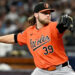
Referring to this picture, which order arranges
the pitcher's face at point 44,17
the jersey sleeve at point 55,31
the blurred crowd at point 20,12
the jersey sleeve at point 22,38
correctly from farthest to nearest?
the blurred crowd at point 20,12
the jersey sleeve at point 22,38
the pitcher's face at point 44,17
the jersey sleeve at point 55,31

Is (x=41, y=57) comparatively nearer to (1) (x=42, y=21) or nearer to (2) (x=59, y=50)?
(2) (x=59, y=50)

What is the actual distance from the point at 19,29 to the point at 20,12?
148 centimetres

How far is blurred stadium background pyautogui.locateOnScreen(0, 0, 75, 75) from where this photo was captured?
7.26m

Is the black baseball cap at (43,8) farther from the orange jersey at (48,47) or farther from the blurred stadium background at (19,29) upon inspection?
the blurred stadium background at (19,29)

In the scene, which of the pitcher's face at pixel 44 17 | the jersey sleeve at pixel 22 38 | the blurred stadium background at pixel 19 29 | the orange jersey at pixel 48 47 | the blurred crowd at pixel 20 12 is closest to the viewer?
the orange jersey at pixel 48 47

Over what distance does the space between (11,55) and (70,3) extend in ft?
10.3

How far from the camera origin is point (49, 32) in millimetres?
3980

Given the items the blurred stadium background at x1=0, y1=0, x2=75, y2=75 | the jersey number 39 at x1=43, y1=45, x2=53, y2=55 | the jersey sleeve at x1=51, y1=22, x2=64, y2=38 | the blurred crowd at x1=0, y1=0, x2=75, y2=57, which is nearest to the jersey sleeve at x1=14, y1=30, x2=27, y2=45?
the jersey number 39 at x1=43, y1=45, x2=53, y2=55

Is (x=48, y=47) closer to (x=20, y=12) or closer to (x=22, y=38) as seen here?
(x=22, y=38)

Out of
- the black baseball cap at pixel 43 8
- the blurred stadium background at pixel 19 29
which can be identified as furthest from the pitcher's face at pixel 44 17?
the blurred stadium background at pixel 19 29

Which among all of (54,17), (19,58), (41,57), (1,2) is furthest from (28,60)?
(1,2)

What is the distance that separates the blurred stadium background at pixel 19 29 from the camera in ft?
23.8

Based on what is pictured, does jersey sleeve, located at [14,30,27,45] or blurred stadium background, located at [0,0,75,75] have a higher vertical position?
jersey sleeve, located at [14,30,27,45]

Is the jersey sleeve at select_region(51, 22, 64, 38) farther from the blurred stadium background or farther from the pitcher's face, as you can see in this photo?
the blurred stadium background
